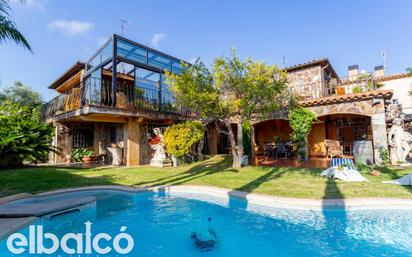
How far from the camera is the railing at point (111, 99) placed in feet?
39.0

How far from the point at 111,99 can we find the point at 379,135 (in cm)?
1428

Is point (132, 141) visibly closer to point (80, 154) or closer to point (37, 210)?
point (80, 154)

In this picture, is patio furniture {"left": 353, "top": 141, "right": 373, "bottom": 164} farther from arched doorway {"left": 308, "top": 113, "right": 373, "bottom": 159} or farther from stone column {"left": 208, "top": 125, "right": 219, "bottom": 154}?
stone column {"left": 208, "top": 125, "right": 219, "bottom": 154}

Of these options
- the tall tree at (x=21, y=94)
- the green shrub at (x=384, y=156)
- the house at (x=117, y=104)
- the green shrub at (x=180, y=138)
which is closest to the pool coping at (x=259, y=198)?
the green shrub at (x=180, y=138)

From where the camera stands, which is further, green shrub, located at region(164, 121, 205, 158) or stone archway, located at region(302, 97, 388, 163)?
green shrub, located at region(164, 121, 205, 158)

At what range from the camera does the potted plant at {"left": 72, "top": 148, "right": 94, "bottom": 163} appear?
14.6m

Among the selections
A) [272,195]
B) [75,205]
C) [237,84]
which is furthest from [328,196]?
[75,205]

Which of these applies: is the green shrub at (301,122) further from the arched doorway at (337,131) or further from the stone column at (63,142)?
the stone column at (63,142)

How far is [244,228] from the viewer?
4504mm

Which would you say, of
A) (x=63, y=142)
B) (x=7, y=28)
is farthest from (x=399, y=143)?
(x=63, y=142)

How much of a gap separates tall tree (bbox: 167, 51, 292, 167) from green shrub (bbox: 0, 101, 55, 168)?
301 inches

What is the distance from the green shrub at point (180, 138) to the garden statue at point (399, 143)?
32.0ft

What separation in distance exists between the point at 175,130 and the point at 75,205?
24.3 ft

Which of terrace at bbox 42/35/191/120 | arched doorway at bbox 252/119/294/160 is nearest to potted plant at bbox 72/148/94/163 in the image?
terrace at bbox 42/35/191/120
